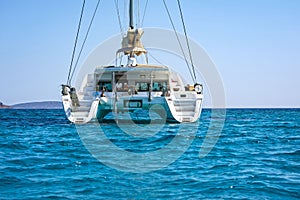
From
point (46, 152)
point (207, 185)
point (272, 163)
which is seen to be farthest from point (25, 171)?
point (272, 163)

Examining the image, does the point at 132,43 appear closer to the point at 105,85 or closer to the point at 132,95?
the point at 105,85

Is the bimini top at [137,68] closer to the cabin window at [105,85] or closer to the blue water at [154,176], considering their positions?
the cabin window at [105,85]

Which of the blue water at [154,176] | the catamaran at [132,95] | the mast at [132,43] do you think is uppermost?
the mast at [132,43]

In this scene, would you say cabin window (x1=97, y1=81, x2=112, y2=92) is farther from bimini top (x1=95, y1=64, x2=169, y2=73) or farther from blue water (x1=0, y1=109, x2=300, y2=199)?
blue water (x1=0, y1=109, x2=300, y2=199)

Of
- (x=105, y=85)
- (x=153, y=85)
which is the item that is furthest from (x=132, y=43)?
(x=105, y=85)

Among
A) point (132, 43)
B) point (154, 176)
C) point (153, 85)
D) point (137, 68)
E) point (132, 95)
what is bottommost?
point (154, 176)

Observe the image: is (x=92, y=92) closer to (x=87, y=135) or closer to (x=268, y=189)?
→ (x=87, y=135)

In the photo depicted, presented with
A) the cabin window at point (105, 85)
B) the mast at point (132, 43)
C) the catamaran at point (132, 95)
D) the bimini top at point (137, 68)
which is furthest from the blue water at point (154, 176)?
the mast at point (132, 43)

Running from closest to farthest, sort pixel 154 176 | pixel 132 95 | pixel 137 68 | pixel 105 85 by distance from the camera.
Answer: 1. pixel 154 176
2. pixel 132 95
3. pixel 137 68
4. pixel 105 85

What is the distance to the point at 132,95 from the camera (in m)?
17.2

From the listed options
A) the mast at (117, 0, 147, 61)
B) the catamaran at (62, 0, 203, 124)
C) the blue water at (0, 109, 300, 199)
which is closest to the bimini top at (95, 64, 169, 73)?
the catamaran at (62, 0, 203, 124)

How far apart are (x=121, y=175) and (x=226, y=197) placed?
1.87 m

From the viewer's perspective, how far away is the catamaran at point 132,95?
1628 cm

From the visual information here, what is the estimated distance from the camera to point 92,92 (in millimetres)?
18906
